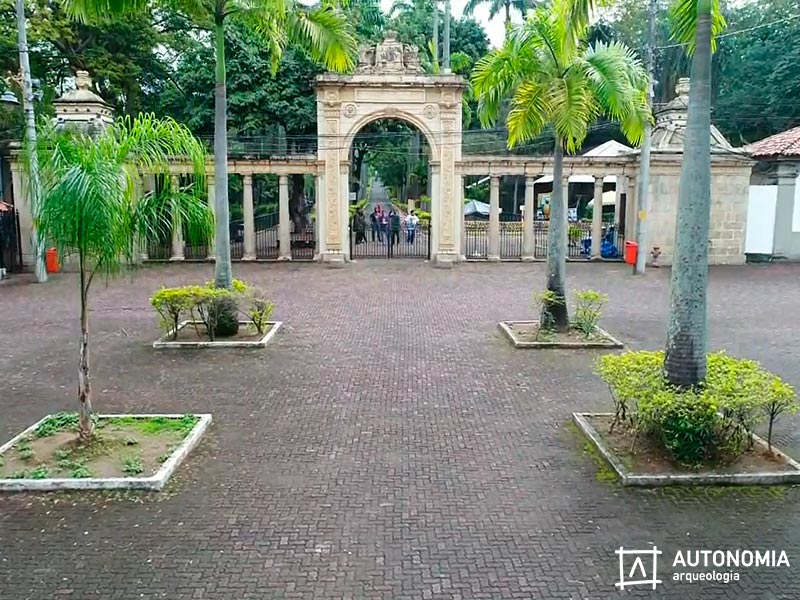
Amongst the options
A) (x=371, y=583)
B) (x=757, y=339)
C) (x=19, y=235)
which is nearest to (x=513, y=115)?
(x=757, y=339)

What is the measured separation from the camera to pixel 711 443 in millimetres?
6809

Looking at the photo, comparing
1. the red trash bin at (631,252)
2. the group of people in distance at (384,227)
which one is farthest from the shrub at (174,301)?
the red trash bin at (631,252)

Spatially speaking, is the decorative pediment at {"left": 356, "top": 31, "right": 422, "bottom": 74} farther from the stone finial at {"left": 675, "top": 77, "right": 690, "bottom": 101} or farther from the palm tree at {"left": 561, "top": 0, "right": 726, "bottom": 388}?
the palm tree at {"left": 561, "top": 0, "right": 726, "bottom": 388}

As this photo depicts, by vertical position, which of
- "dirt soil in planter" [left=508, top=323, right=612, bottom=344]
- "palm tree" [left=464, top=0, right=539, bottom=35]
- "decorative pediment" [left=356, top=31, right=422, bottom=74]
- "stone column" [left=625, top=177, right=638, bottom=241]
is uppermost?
"palm tree" [left=464, top=0, right=539, bottom=35]

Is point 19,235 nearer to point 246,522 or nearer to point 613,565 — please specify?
point 246,522

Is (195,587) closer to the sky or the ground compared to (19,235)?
closer to the ground

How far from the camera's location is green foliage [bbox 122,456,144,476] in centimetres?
669

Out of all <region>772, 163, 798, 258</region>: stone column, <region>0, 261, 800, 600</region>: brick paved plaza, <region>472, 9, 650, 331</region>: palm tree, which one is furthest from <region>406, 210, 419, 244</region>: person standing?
<region>0, 261, 800, 600</region>: brick paved plaza

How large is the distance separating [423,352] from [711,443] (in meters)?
5.54

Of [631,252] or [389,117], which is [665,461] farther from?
[389,117]

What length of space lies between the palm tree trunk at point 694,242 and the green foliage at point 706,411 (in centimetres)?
24

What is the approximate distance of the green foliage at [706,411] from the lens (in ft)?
21.8

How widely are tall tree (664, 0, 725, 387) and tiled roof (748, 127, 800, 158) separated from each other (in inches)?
808

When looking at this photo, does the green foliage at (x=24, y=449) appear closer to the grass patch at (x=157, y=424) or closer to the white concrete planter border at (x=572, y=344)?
the grass patch at (x=157, y=424)
